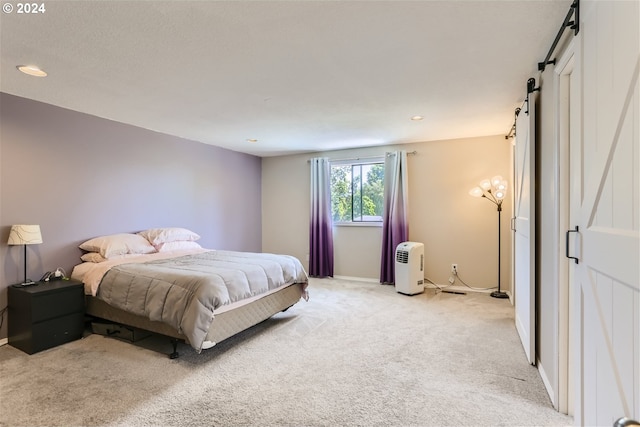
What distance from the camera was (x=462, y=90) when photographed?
2850mm

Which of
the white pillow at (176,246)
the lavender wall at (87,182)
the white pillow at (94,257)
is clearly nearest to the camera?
the lavender wall at (87,182)

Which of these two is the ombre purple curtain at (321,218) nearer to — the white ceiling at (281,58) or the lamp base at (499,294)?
the white ceiling at (281,58)

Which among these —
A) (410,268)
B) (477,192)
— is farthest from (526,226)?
(410,268)

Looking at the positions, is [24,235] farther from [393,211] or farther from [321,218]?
[393,211]

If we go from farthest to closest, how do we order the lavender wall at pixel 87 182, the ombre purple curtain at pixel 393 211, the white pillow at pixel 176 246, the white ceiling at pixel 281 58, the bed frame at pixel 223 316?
the ombre purple curtain at pixel 393 211, the white pillow at pixel 176 246, the lavender wall at pixel 87 182, the bed frame at pixel 223 316, the white ceiling at pixel 281 58

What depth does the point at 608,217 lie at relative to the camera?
3.82 feet

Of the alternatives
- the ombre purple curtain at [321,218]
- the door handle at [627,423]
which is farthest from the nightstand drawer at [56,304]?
the door handle at [627,423]

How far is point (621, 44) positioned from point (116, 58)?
2.70m

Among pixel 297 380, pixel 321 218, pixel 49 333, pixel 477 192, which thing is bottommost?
pixel 297 380

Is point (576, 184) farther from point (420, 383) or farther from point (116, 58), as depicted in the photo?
point (116, 58)

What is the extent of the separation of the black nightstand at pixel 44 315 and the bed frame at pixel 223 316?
0.75 ft

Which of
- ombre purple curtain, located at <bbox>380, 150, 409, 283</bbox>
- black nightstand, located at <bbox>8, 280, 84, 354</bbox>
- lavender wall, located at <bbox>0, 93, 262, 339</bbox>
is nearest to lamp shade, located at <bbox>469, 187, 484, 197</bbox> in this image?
ombre purple curtain, located at <bbox>380, 150, 409, 283</bbox>

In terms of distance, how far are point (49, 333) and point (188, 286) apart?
1382 mm

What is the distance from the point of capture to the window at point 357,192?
5.47 meters
